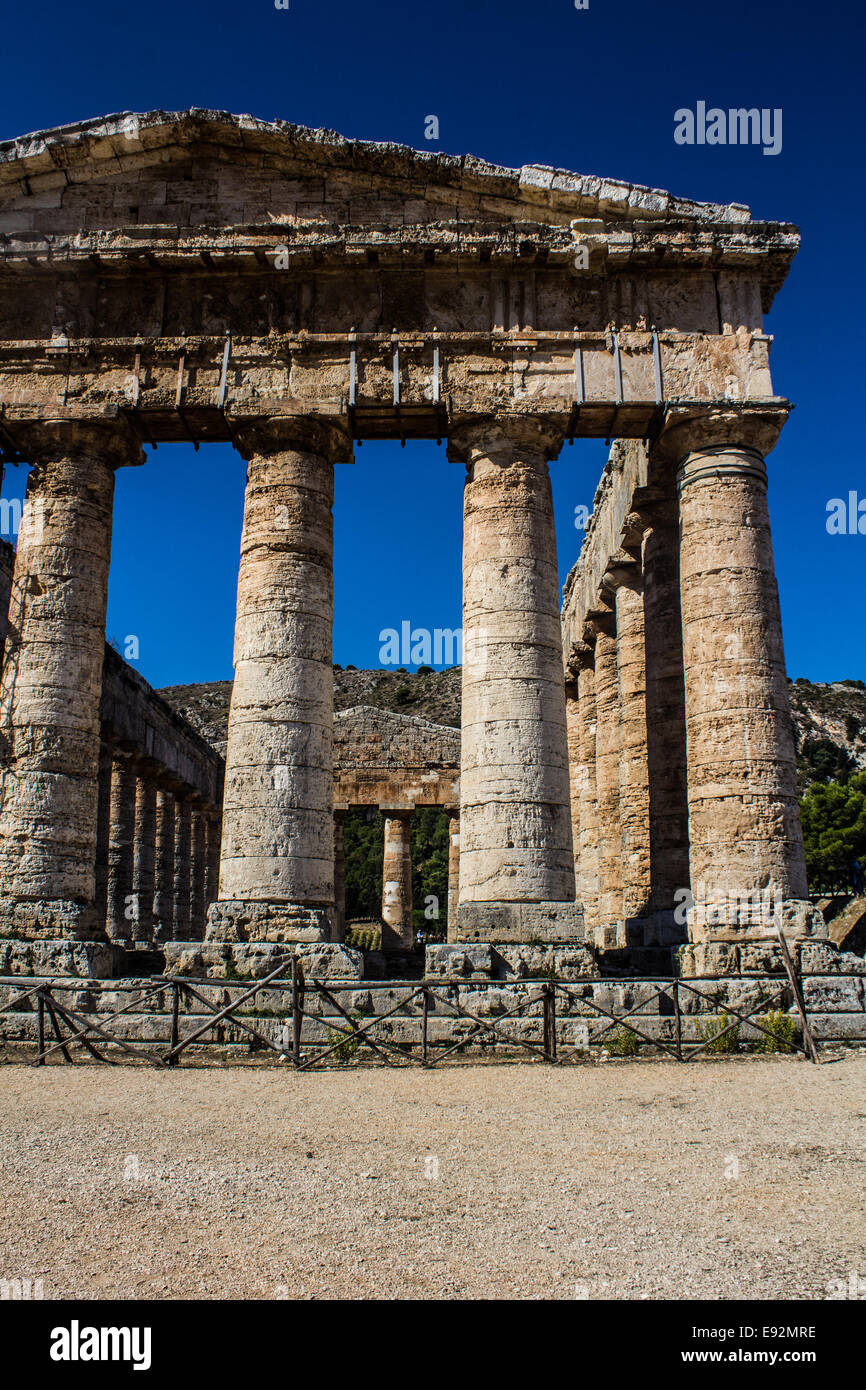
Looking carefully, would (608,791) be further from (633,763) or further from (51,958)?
(51,958)

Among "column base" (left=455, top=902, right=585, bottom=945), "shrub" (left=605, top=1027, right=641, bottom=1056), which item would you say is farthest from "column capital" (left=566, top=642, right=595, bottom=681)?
"shrub" (left=605, top=1027, right=641, bottom=1056)

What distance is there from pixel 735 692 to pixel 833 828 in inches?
1445

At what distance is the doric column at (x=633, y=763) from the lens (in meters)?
18.9

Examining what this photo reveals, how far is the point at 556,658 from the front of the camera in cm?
1455

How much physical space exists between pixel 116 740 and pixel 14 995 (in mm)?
12493

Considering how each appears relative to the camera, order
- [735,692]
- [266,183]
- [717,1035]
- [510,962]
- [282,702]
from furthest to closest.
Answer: [266,183]
[282,702]
[735,692]
[510,962]
[717,1035]

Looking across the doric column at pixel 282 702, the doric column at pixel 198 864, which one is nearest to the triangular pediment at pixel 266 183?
the doric column at pixel 282 702

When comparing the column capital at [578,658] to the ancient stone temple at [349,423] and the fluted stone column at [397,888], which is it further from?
the fluted stone column at [397,888]

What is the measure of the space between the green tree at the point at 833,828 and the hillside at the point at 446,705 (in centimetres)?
1322

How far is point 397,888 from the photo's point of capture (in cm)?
3397

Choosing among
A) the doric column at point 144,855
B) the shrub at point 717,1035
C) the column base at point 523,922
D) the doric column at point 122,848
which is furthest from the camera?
the doric column at point 144,855

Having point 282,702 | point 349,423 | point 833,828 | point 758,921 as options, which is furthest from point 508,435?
point 833,828

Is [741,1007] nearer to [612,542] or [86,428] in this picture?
[612,542]

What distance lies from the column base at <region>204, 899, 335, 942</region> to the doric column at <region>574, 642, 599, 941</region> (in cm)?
1150
